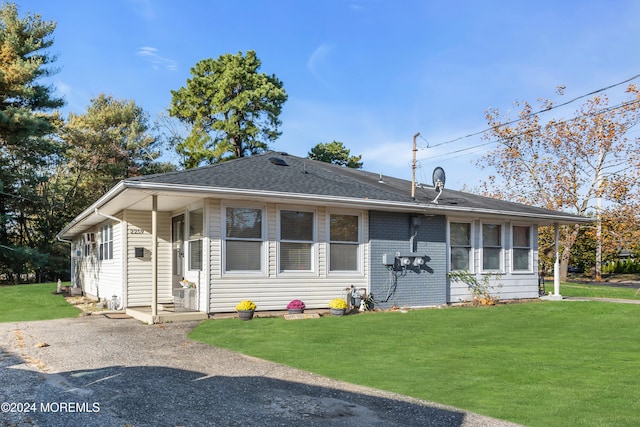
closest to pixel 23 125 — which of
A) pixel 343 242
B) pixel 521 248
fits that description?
pixel 343 242

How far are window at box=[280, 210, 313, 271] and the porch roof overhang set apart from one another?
460 millimetres

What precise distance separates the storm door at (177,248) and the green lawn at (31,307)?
2.43 m

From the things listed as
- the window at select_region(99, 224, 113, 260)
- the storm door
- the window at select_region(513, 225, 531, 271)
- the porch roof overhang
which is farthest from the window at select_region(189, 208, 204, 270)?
the window at select_region(513, 225, 531, 271)

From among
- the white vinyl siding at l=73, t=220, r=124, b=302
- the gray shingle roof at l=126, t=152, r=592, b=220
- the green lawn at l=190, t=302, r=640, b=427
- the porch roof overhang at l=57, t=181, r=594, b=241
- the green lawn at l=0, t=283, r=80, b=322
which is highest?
the gray shingle roof at l=126, t=152, r=592, b=220

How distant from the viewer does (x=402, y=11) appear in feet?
49.0

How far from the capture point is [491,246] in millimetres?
14328

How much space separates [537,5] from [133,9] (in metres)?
10.2

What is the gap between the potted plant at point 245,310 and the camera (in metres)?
10.0

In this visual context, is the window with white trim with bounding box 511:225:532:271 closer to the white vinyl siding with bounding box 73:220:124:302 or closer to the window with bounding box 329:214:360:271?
the window with bounding box 329:214:360:271

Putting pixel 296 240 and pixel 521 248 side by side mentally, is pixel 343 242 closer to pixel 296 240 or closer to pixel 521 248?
pixel 296 240

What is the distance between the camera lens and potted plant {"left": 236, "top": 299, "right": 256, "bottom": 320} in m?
10.0

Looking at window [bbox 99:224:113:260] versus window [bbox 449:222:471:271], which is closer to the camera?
window [bbox 449:222:471:271]

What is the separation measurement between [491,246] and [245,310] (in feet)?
24.9

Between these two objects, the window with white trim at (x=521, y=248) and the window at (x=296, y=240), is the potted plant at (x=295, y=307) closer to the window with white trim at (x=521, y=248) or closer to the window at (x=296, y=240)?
the window at (x=296, y=240)
